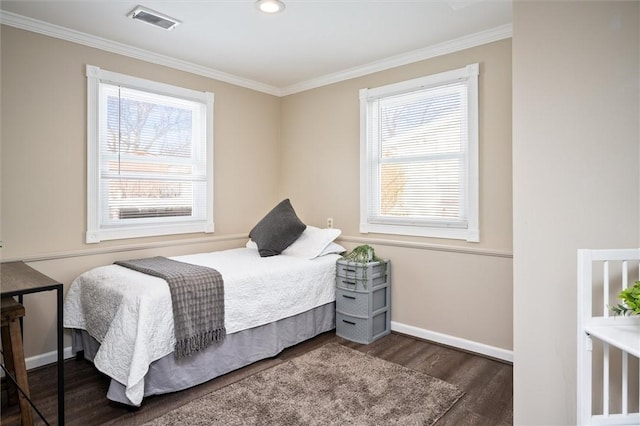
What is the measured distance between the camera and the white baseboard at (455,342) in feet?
9.87

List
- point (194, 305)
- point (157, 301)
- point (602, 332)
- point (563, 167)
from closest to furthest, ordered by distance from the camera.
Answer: point (602, 332), point (563, 167), point (157, 301), point (194, 305)

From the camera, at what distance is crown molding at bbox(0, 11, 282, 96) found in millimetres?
2762

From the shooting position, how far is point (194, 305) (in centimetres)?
254

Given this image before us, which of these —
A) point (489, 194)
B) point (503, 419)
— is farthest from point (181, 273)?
point (489, 194)

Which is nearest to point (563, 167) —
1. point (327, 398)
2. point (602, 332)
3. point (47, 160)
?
point (602, 332)

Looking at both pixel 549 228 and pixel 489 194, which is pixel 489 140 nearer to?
pixel 489 194

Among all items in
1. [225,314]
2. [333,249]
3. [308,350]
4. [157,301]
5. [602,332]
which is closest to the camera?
[602,332]

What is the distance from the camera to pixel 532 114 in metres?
1.71

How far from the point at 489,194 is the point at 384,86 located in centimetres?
140

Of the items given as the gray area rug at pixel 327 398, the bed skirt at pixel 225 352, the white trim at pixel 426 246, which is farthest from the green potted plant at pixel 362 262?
the gray area rug at pixel 327 398

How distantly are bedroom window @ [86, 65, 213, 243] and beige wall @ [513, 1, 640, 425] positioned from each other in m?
2.95

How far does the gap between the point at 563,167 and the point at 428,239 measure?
72.5 inches

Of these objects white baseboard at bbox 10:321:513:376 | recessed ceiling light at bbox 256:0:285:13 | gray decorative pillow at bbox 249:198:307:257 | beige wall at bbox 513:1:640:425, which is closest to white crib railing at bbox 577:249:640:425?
beige wall at bbox 513:1:640:425

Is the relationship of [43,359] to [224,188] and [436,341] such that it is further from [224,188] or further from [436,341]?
[436,341]
